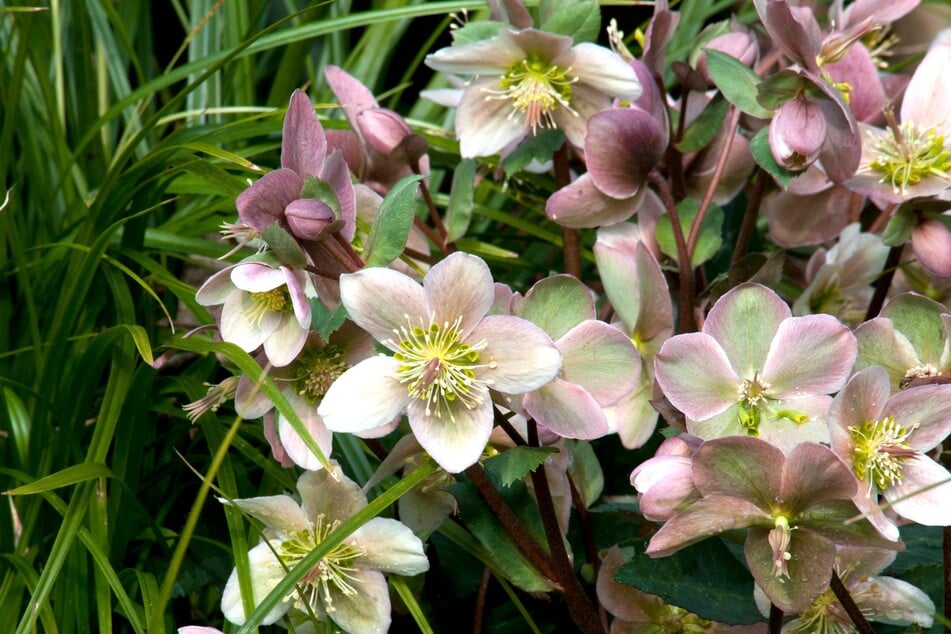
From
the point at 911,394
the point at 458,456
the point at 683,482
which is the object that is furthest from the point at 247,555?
the point at 911,394

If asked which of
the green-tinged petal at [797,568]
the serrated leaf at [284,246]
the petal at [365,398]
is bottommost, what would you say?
the green-tinged petal at [797,568]

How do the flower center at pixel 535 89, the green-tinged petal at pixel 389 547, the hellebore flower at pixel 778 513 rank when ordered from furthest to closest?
the flower center at pixel 535 89, the green-tinged petal at pixel 389 547, the hellebore flower at pixel 778 513

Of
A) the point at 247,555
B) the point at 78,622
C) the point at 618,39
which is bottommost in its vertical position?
the point at 78,622

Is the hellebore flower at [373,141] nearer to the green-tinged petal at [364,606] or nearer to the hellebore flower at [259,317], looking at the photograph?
the hellebore flower at [259,317]

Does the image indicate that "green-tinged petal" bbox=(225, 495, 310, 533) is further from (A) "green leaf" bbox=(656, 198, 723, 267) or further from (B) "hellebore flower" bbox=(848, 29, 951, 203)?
(B) "hellebore flower" bbox=(848, 29, 951, 203)

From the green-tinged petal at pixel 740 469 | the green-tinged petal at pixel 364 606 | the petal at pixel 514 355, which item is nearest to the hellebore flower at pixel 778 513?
the green-tinged petal at pixel 740 469

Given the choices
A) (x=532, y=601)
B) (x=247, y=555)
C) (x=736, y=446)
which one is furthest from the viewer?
(x=532, y=601)

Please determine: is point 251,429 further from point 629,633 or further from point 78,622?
point 629,633
